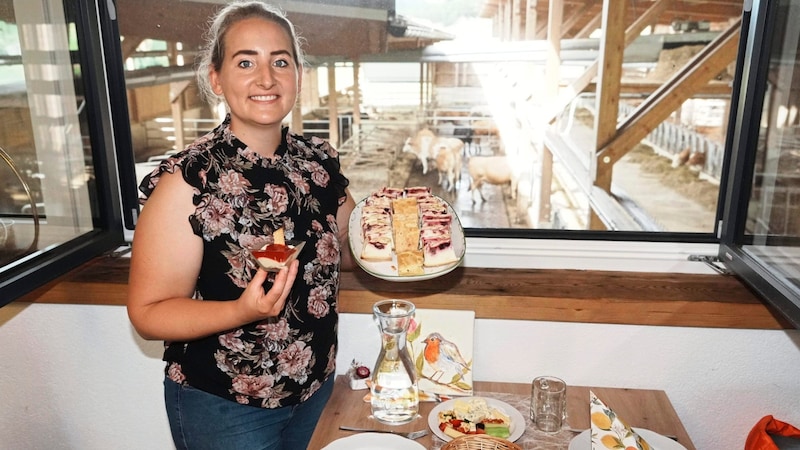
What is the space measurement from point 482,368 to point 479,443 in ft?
1.88

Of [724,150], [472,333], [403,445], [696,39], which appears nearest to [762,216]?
[724,150]

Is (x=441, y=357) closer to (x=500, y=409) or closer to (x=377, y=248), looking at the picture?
(x=500, y=409)

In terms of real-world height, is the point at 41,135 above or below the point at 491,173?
above

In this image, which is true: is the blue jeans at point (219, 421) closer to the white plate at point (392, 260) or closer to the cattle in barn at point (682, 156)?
the white plate at point (392, 260)

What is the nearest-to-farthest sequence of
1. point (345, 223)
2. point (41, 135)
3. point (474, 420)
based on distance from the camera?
point (474, 420), point (345, 223), point (41, 135)

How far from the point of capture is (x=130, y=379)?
1.88 meters

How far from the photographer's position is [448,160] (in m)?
2.06

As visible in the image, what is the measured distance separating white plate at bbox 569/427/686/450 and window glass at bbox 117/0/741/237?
760 mm

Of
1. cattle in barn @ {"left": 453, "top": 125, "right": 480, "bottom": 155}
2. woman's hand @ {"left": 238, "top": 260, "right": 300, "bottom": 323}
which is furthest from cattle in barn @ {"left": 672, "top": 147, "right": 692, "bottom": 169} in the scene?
woman's hand @ {"left": 238, "top": 260, "right": 300, "bottom": 323}

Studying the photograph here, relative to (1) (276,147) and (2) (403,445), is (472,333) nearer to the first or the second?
(2) (403,445)

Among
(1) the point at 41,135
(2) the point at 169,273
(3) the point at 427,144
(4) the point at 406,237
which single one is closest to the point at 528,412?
(4) the point at 406,237

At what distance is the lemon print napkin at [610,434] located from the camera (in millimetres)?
1175

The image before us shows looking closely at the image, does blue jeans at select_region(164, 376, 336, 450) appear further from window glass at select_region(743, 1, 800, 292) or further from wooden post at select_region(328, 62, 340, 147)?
window glass at select_region(743, 1, 800, 292)

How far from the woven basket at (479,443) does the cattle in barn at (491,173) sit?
3.25 ft
